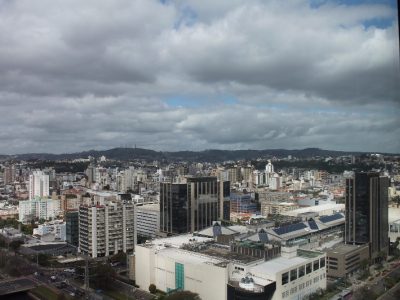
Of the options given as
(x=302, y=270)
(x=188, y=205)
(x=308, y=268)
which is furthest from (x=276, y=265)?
(x=188, y=205)

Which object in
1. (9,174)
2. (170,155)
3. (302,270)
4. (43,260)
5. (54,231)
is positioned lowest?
(43,260)

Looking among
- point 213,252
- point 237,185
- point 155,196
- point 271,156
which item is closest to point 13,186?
point 155,196

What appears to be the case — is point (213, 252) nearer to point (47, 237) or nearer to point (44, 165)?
point (47, 237)

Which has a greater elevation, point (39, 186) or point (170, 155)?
point (170, 155)

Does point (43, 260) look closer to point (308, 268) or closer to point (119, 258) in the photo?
point (119, 258)

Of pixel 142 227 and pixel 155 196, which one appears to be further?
pixel 155 196
